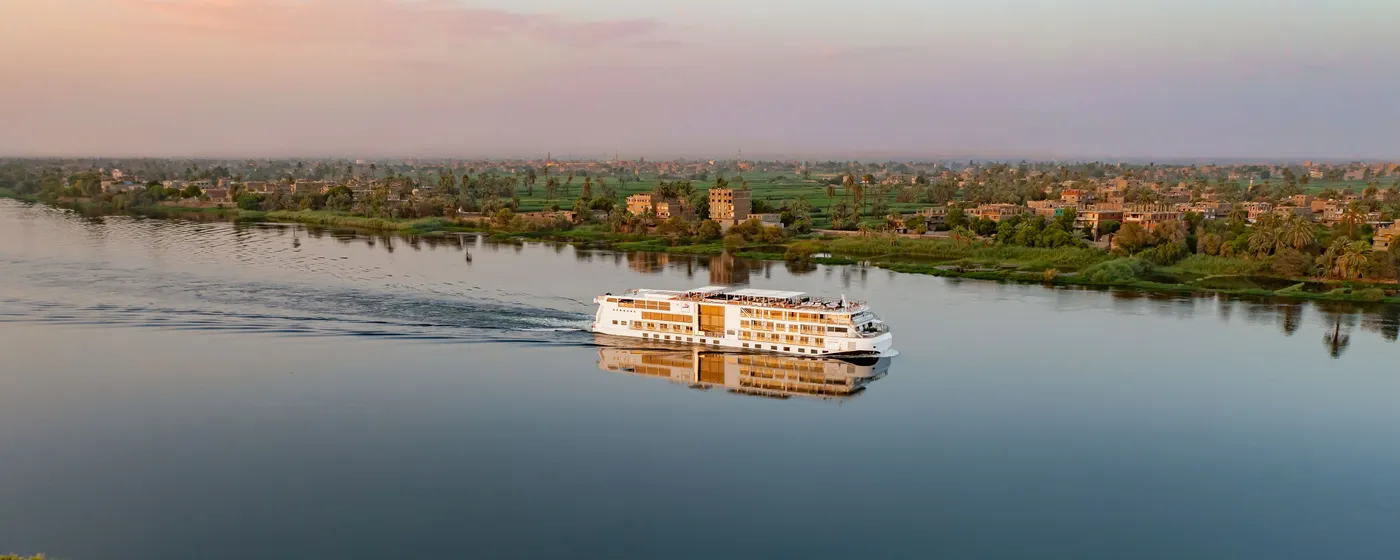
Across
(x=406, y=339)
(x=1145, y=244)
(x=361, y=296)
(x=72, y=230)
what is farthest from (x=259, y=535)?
(x=72, y=230)

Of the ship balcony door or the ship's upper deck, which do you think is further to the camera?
the ship balcony door

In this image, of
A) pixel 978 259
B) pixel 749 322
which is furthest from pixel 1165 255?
pixel 749 322

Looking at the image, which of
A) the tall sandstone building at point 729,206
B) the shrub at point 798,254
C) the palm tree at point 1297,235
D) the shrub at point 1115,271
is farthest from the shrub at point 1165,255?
the tall sandstone building at point 729,206

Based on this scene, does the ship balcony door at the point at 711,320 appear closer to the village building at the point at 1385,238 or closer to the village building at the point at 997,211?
the village building at the point at 1385,238

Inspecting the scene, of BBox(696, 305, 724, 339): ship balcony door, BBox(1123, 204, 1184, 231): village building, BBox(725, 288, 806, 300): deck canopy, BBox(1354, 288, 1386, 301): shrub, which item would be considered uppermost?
BBox(725, 288, 806, 300): deck canopy

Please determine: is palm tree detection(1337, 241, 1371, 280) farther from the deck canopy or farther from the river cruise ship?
the deck canopy

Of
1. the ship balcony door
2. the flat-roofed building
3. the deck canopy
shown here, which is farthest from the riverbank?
the ship balcony door
